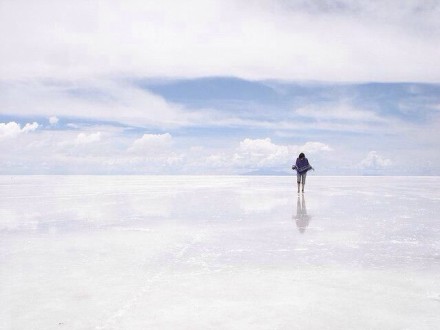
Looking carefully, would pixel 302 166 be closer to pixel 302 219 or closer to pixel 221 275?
pixel 302 219

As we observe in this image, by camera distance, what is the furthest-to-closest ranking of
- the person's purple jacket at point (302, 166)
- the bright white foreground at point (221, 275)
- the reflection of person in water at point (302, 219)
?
the person's purple jacket at point (302, 166) → the reflection of person in water at point (302, 219) → the bright white foreground at point (221, 275)

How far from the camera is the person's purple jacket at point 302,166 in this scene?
23416 mm

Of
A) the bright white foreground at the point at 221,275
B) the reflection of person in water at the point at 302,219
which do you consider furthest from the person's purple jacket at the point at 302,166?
the bright white foreground at the point at 221,275

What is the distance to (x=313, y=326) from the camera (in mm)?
4109

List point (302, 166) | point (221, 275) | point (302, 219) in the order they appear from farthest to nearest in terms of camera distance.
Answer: point (302, 166) < point (302, 219) < point (221, 275)

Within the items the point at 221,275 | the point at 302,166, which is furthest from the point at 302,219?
the point at 302,166

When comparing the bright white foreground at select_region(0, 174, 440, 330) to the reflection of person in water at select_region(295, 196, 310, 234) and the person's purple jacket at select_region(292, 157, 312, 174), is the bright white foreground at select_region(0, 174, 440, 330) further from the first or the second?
the person's purple jacket at select_region(292, 157, 312, 174)

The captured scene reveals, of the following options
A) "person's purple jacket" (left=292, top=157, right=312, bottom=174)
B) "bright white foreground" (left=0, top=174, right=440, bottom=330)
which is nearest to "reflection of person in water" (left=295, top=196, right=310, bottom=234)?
"bright white foreground" (left=0, top=174, right=440, bottom=330)

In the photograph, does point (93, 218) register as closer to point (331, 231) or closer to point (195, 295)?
point (331, 231)

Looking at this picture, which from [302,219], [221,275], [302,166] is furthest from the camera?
[302,166]

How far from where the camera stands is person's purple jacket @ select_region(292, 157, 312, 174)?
76.8 feet

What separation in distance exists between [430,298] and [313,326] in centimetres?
190

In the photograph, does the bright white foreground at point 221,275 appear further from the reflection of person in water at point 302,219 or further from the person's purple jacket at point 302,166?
the person's purple jacket at point 302,166

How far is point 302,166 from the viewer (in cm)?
2344
